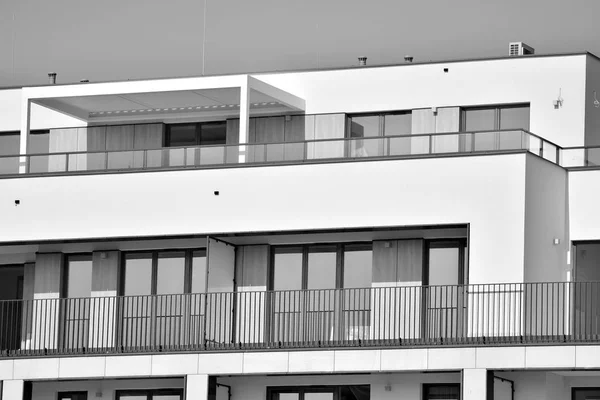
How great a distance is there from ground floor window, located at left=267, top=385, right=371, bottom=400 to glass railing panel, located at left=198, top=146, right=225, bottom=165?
591 centimetres

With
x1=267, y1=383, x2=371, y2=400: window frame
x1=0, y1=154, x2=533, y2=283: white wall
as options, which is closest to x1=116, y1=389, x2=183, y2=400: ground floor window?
x1=267, y1=383, x2=371, y2=400: window frame

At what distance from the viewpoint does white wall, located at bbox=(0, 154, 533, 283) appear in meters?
36.3

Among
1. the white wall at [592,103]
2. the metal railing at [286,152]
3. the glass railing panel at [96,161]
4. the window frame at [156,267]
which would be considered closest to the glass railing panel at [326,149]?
the metal railing at [286,152]

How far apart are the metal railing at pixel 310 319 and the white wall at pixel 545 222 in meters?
0.47

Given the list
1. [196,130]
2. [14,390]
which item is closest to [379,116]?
[196,130]

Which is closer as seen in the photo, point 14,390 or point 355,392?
point 355,392

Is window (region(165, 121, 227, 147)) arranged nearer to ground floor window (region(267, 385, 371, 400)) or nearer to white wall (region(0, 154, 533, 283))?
white wall (region(0, 154, 533, 283))

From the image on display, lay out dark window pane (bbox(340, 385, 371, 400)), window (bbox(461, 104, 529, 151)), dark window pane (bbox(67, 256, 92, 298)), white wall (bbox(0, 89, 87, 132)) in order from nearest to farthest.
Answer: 1. dark window pane (bbox(340, 385, 371, 400))
2. window (bbox(461, 104, 529, 151))
3. dark window pane (bbox(67, 256, 92, 298))
4. white wall (bbox(0, 89, 87, 132))

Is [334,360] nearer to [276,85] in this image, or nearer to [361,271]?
[361,271]

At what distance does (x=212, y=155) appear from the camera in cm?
3944

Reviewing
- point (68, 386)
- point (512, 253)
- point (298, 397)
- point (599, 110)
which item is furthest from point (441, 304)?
point (68, 386)

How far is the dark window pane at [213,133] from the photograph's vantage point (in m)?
43.0

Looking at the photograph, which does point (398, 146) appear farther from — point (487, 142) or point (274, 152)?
point (274, 152)

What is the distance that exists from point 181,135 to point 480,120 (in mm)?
8562
